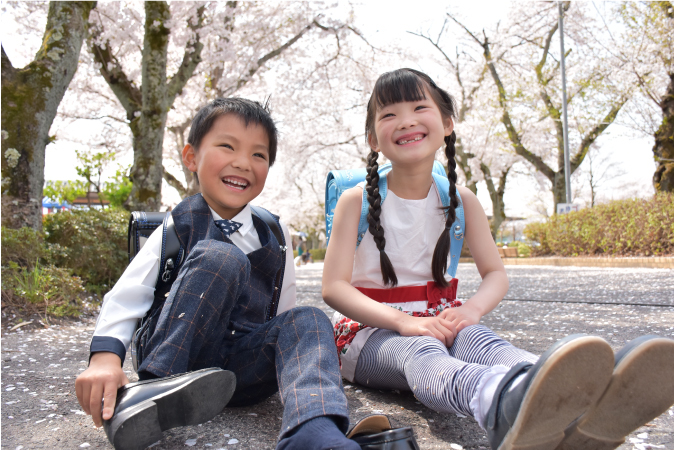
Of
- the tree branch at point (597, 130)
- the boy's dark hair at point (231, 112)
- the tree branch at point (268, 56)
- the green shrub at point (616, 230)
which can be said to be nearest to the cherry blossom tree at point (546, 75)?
the tree branch at point (597, 130)

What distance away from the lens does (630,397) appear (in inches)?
36.2

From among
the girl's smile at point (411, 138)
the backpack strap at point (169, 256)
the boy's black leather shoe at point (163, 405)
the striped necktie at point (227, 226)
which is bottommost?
the boy's black leather shoe at point (163, 405)

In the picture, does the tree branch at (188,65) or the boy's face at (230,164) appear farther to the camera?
the tree branch at (188,65)

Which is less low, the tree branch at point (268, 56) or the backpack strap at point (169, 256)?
the tree branch at point (268, 56)

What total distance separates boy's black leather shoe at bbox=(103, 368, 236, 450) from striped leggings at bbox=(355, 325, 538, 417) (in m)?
0.48

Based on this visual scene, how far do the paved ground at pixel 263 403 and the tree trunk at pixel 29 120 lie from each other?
4.20ft

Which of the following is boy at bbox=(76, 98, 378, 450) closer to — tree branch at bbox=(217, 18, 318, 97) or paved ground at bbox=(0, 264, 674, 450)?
paved ground at bbox=(0, 264, 674, 450)

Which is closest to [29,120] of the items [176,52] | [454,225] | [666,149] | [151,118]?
[151,118]

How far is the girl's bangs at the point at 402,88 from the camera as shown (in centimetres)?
176

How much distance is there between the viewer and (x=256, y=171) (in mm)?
1675

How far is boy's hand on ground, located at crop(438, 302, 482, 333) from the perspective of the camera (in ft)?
4.77

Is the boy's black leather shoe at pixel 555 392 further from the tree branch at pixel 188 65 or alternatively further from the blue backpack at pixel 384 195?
the tree branch at pixel 188 65

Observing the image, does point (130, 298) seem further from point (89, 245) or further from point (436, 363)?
point (89, 245)

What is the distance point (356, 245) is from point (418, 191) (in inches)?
13.4
